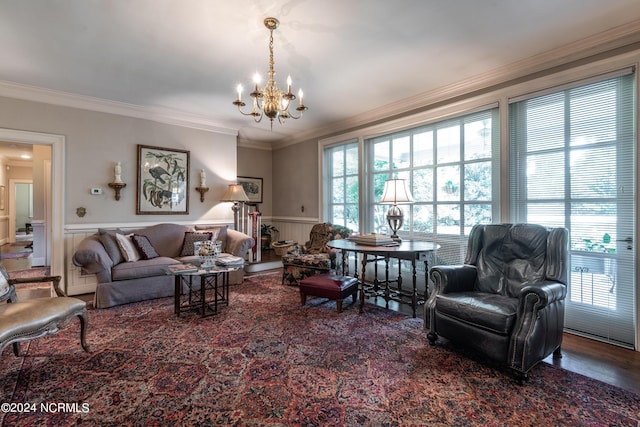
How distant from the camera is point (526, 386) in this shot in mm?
1951

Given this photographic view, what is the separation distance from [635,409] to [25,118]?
625 centimetres

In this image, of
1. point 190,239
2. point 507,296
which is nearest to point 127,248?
point 190,239

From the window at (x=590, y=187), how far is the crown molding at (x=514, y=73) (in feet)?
0.83

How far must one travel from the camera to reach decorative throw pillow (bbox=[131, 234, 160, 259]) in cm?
405

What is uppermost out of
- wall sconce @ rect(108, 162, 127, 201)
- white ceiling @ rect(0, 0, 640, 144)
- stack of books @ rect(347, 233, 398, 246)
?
white ceiling @ rect(0, 0, 640, 144)

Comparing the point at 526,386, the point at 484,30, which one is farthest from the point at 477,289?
the point at 484,30

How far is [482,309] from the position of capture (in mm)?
2203

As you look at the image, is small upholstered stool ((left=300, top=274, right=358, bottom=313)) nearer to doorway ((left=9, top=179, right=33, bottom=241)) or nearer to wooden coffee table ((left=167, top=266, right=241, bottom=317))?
wooden coffee table ((left=167, top=266, right=241, bottom=317))

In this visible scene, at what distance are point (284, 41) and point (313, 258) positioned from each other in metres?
2.71

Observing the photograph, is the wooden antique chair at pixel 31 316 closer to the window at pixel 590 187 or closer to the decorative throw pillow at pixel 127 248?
the decorative throw pillow at pixel 127 248

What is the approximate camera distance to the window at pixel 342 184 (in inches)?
196

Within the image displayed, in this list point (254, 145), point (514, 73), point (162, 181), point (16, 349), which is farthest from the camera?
point (254, 145)

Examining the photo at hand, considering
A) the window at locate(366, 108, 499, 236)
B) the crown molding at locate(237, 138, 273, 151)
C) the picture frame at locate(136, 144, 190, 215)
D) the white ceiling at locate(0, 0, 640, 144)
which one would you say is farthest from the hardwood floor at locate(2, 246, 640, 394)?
the crown molding at locate(237, 138, 273, 151)

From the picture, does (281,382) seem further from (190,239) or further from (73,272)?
(73,272)
